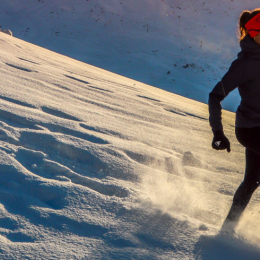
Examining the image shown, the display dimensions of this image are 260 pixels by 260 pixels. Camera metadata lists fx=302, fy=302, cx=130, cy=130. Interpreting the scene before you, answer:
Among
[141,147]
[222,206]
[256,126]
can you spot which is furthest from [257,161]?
[141,147]

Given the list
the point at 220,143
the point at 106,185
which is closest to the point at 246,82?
the point at 220,143

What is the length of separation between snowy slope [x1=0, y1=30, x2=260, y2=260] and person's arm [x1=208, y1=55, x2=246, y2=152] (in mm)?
511

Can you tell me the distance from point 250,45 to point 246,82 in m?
0.22

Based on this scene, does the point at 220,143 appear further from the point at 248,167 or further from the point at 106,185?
the point at 106,185

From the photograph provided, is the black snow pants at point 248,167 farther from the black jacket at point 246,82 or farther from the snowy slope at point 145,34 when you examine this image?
the snowy slope at point 145,34

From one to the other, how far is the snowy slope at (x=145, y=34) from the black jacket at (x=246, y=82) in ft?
31.2

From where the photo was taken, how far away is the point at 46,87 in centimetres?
422

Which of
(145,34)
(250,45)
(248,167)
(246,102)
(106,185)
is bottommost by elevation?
(106,185)

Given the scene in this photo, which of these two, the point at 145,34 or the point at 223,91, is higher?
the point at 145,34

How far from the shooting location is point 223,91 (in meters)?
1.89

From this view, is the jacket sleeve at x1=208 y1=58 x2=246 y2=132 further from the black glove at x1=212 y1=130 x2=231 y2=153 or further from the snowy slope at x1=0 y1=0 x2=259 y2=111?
→ the snowy slope at x1=0 y1=0 x2=259 y2=111

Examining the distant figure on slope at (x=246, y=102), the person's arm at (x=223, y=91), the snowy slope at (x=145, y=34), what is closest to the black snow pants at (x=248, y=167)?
the distant figure on slope at (x=246, y=102)

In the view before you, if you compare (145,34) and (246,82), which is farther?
(145,34)

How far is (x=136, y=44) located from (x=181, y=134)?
1257 cm
